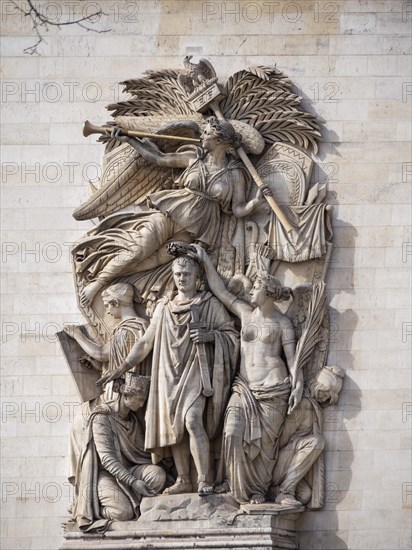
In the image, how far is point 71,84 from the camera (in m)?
18.4

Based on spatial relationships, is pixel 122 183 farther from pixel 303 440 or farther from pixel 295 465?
pixel 295 465

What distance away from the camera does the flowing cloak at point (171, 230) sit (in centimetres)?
1769

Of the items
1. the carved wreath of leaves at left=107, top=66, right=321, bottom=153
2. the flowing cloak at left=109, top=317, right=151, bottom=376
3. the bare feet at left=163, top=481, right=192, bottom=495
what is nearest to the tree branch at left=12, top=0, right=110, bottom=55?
the carved wreath of leaves at left=107, top=66, right=321, bottom=153

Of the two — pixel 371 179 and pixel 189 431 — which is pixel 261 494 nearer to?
pixel 189 431

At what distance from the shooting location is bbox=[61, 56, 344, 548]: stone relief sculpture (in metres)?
17.3

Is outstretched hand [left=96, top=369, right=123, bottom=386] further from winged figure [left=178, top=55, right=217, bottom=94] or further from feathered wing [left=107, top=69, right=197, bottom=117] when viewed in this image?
winged figure [left=178, top=55, right=217, bottom=94]

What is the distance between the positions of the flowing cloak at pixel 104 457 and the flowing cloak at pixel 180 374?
23cm

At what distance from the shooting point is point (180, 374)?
17344 mm

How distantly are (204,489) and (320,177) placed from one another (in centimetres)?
292

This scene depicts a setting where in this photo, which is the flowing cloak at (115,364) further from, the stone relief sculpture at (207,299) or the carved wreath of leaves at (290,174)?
the carved wreath of leaves at (290,174)

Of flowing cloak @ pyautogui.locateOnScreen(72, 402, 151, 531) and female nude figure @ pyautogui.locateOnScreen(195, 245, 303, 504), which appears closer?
female nude figure @ pyautogui.locateOnScreen(195, 245, 303, 504)

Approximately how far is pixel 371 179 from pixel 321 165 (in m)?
0.46

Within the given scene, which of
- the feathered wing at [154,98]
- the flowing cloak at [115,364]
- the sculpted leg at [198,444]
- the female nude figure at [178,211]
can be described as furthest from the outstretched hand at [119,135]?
the sculpted leg at [198,444]

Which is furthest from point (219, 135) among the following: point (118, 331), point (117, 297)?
point (118, 331)
